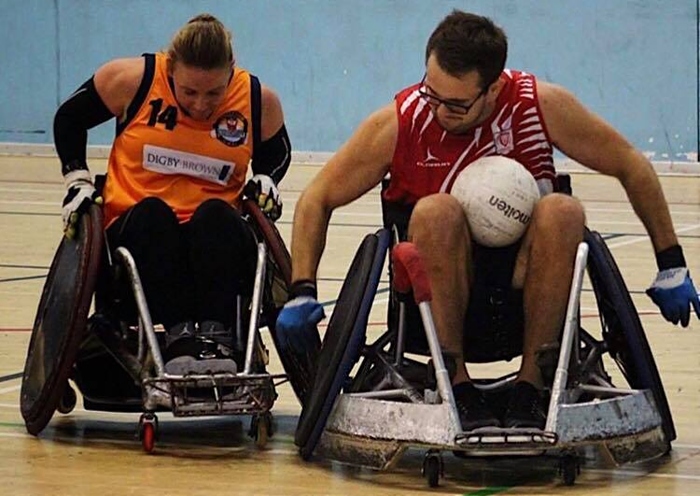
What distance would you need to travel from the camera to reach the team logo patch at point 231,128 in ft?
15.4

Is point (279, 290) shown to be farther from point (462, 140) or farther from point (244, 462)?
point (462, 140)

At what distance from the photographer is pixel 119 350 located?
14.7ft

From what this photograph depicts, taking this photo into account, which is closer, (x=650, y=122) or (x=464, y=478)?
(x=464, y=478)

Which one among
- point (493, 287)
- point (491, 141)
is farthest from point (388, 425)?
point (491, 141)

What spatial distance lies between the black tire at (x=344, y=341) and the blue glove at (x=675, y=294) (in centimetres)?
68

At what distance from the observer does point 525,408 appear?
12.9 feet

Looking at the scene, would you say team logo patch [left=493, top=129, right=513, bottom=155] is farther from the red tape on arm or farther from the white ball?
the red tape on arm

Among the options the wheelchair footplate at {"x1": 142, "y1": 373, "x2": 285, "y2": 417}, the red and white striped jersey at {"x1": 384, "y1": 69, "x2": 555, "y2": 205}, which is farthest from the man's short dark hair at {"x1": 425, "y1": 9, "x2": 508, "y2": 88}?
the wheelchair footplate at {"x1": 142, "y1": 373, "x2": 285, "y2": 417}

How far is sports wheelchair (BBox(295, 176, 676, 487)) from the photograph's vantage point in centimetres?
383

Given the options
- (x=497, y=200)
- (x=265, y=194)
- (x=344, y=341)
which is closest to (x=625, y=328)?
(x=497, y=200)

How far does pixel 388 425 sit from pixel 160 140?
3.84ft

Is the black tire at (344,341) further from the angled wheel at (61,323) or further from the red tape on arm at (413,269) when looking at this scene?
the angled wheel at (61,323)

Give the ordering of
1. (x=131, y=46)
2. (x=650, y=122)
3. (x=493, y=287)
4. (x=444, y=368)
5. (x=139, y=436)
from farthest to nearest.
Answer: (x=131, y=46) → (x=650, y=122) → (x=139, y=436) → (x=493, y=287) → (x=444, y=368)

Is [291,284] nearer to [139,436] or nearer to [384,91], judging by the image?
[139,436]
